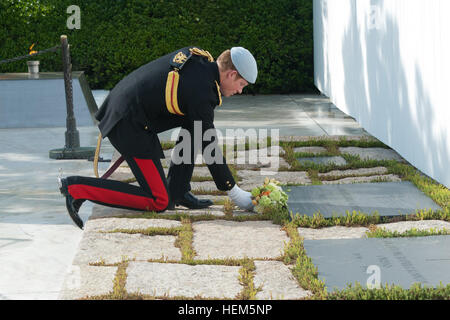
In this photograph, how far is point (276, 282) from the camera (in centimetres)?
354

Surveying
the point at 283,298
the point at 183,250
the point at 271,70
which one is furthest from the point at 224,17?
the point at 283,298

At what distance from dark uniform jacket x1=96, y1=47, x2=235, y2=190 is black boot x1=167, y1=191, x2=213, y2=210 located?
404 mm

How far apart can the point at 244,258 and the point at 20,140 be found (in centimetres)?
481

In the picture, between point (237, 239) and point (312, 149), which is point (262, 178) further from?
point (237, 239)

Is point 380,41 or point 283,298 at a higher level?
point 380,41

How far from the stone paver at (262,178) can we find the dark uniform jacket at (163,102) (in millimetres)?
1027

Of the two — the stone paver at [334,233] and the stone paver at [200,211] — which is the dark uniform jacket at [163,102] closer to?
the stone paver at [200,211]

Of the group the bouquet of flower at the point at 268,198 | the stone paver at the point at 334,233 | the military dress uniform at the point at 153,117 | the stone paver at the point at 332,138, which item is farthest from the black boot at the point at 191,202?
the stone paver at the point at 332,138

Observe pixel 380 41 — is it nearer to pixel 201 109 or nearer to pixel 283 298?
pixel 201 109

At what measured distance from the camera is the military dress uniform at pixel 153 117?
4.43 metres

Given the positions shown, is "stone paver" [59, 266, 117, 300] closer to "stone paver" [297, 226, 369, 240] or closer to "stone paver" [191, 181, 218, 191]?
"stone paver" [297, 226, 369, 240]

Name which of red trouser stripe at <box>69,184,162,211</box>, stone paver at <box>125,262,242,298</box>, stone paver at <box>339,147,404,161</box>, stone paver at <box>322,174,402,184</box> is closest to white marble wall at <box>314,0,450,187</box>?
stone paver at <box>339,147,404,161</box>

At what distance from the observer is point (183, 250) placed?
407 centimetres

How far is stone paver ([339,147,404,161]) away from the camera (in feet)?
21.7
